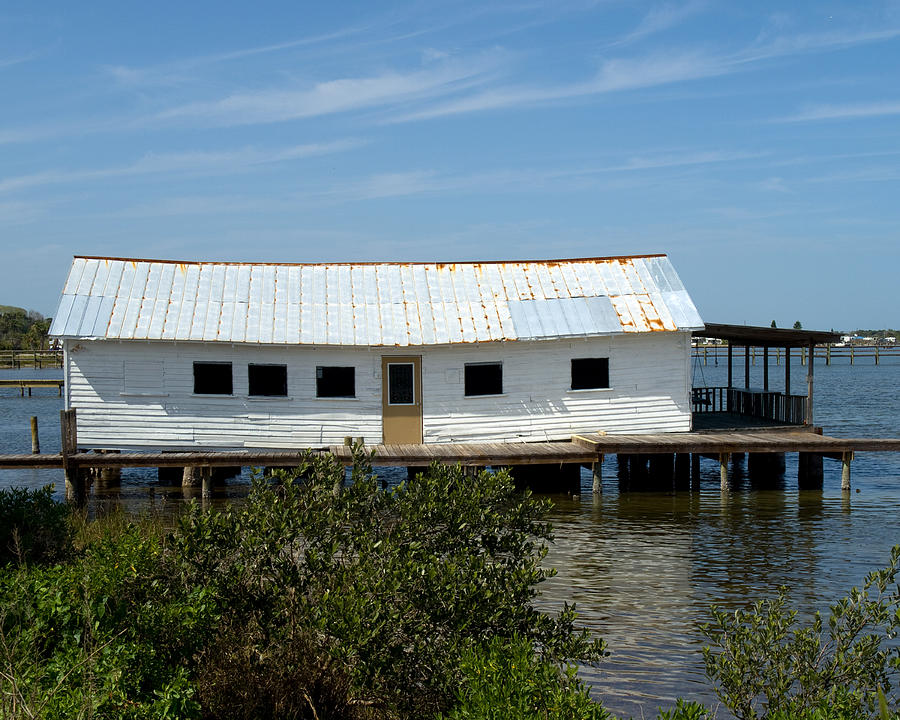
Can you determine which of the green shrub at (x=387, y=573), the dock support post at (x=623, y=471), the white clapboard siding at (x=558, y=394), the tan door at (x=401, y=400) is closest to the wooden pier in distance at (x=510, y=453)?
the white clapboard siding at (x=558, y=394)

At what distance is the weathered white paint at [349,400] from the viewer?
22.3m

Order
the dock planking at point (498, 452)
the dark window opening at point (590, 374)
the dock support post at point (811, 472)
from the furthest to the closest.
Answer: the dock support post at point (811, 472) < the dark window opening at point (590, 374) < the dock planking at point (498, 452)

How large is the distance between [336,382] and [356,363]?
693 millimetres

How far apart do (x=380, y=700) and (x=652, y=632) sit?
599 centimetres

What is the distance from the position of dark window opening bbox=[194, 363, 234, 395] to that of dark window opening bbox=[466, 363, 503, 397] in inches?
228

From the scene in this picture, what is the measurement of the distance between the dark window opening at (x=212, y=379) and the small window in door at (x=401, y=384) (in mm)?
3829

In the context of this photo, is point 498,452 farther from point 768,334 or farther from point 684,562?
point 768,334

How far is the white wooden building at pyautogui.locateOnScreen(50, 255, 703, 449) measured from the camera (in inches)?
876

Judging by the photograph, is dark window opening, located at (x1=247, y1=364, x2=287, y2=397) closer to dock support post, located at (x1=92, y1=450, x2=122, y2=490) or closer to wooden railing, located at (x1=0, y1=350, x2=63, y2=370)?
dock support post, located at (x1=92, y1=450, x2=122, y2=490)

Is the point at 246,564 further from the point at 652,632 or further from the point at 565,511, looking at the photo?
the point at 565,511

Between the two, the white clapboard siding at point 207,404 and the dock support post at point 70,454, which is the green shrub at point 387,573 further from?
the dock support post at point 70,454

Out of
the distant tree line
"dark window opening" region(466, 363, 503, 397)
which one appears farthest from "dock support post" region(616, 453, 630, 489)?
the distant tree line

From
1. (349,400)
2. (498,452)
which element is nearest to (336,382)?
(349,400)

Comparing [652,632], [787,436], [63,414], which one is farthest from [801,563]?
[63,414]
